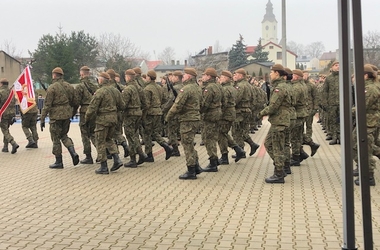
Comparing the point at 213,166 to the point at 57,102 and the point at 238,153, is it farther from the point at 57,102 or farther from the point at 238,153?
the point at 57,102

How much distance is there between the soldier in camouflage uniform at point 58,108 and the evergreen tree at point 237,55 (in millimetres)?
56826

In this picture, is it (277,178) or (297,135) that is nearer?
→ (277,178)

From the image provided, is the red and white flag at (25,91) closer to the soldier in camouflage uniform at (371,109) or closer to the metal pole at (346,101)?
the soldier in camouflage uniform at (371,109)

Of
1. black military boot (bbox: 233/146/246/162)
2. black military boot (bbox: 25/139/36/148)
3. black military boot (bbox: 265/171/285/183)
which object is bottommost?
black military boot (bbox: 265/171/285/183)

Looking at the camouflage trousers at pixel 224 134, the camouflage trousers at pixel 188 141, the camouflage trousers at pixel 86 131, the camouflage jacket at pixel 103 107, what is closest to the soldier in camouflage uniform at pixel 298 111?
the camouflage trousers at pixel 224 134

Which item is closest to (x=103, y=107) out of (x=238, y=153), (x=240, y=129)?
(x=238, y=153)

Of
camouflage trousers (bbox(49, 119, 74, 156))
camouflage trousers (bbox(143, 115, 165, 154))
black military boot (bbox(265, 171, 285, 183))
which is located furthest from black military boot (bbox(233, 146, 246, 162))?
camouflage trousers (bbox(49, 119, 74, 156))

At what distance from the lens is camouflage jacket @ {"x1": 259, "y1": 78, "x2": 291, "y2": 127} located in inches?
325

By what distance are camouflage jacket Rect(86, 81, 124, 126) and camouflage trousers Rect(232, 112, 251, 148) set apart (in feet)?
10.5

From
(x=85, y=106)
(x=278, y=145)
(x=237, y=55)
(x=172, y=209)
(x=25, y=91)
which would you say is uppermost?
(x=237, y=55)

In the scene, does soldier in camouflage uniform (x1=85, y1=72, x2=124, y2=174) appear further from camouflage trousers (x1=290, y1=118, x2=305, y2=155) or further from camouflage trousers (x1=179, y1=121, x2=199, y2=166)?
camouflage trousers (x1=290, y1=118, x2=305, y2=155)

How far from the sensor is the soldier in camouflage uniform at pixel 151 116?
10914mm

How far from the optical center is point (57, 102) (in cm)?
1012

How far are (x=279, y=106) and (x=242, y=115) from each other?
339 centimetres
